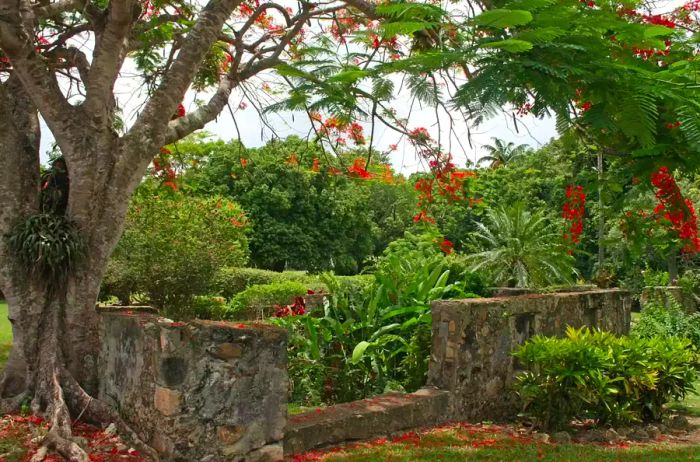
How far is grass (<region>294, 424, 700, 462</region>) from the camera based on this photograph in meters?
5.22

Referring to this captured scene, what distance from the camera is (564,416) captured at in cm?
646

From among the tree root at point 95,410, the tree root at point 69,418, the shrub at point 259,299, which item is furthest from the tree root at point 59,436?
the shrub at point 259,299

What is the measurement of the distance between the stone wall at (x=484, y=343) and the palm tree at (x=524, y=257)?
3134mm

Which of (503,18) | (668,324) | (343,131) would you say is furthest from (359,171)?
(668,324)

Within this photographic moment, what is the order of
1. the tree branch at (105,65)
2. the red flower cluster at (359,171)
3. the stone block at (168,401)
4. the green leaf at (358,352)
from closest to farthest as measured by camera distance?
the stone block at (168,401)
the tree branch at (105,65)
the green leaf at (358,352)
the red flower cluster at (359,171)

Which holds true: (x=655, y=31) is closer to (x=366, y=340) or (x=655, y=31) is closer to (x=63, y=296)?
(x=366, y=340)

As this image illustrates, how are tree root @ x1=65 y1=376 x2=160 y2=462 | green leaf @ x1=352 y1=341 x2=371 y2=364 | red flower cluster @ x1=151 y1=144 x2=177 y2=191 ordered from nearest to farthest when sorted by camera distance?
tree root @ x1=65 y1=376 x2=160 y2=462 < green leaf @ x1=352 y1=341 x2=371 y2=364 < red flower cluster @ x1=151 y1=144 x2=177 y2=191

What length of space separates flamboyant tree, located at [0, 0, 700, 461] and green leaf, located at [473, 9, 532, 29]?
0.01 meters

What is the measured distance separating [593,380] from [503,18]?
4.10 meters

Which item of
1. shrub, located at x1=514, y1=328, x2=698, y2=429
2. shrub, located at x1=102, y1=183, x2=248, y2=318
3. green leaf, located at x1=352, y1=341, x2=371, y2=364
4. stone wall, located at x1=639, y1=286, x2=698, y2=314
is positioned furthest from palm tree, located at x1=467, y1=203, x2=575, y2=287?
shrub, located at x1=102, y1=183, x2=248, y2=318

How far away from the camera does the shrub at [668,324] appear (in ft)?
40.1

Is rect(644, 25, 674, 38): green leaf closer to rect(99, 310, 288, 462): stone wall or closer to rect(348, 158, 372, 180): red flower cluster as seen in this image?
rect(99, 310, 288, 462): stone wall

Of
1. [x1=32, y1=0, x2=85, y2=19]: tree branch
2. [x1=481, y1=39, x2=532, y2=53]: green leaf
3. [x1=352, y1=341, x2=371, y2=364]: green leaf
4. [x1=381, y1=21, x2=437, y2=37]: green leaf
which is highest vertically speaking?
[x1=32, y1=0, x2=85, y2=19]: tree branch

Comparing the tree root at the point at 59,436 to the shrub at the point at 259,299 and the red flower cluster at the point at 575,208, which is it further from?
the shrub at the point at 259,299
